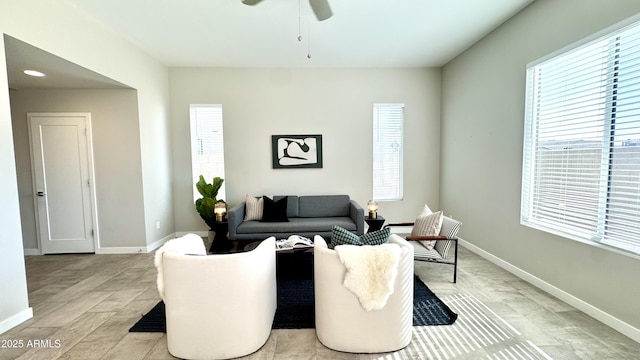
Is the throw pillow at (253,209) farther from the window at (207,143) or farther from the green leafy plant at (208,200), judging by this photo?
the window at (207,143)

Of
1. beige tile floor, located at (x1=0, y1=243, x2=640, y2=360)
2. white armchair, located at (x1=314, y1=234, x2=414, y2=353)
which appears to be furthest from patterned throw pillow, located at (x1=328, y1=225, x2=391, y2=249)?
beige tile floor, located at (x1=0, y1=243, x2=640, y2=360)

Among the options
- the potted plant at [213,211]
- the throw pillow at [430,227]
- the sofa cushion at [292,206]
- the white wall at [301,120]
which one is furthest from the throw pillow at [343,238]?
the white wall at [301,120]

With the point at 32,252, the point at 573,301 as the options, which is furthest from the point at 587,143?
the point at 32,252

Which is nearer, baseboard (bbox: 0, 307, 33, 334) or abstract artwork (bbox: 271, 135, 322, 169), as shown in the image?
baseboard (bbox: 0, 307, 33, 334)

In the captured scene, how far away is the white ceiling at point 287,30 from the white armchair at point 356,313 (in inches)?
106

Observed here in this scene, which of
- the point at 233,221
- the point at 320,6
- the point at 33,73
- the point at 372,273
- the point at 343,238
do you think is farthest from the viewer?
the point at 233,221

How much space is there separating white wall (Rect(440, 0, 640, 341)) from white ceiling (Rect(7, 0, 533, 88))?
34cm

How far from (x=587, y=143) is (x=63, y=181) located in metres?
6.60

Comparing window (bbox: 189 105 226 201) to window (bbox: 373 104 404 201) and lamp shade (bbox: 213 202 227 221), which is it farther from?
window (bbox: 373 104 404 201)

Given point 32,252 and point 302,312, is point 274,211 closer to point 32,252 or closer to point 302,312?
point 302,312

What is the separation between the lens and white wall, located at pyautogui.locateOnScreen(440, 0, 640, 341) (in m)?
2.18

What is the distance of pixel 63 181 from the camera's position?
3949 millimetres

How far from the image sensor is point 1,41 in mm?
2166

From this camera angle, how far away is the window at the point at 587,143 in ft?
6.76
